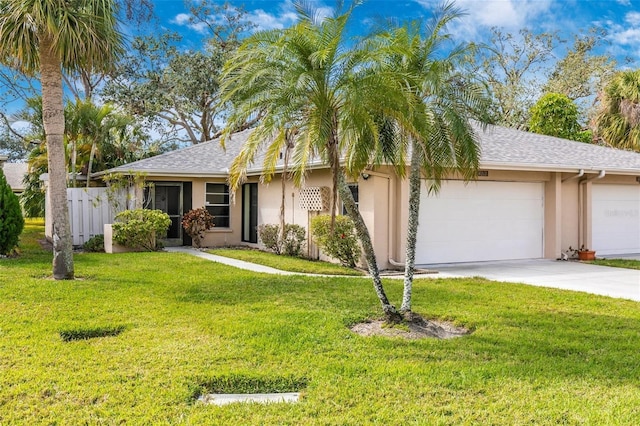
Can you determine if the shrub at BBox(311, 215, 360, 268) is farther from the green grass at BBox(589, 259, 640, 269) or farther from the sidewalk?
the green grass at BBox(589, 259, 640, 269)

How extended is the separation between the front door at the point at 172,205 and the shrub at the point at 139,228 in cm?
181

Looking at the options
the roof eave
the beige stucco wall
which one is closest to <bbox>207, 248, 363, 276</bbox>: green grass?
the beige stucco wall

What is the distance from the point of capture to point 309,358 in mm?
5680

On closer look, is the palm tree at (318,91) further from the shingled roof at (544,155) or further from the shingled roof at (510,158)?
the shingled roof at (510,158)

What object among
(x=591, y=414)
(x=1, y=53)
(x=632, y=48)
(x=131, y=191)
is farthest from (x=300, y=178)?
(x=632, y=48)

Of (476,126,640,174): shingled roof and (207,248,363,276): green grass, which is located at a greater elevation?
(476,126,640,174): shingled roof

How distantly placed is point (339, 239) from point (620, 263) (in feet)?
24.0

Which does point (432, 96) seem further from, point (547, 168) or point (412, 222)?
point (547, 168)

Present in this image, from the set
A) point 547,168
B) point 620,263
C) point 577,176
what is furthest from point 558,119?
point 620,263

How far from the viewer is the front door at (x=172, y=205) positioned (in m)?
18.2

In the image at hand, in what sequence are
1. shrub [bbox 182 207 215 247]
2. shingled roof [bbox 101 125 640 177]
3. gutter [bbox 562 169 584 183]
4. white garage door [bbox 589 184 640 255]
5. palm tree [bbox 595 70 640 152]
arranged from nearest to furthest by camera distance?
shingled roof [bbox 101 125 640 177], gutter [bbox 562 169 584 183], white garage door [bbox 589 184 640 255], shrub [bbox 182 207 215 247], palm tree [bbox 595 70 640 152]

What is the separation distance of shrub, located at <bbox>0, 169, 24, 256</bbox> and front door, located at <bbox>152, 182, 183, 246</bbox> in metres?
4.98

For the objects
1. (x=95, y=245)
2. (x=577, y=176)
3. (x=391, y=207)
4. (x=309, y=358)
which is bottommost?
(x=309, y=358)

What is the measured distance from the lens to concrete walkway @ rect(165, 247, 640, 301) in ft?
34.5
